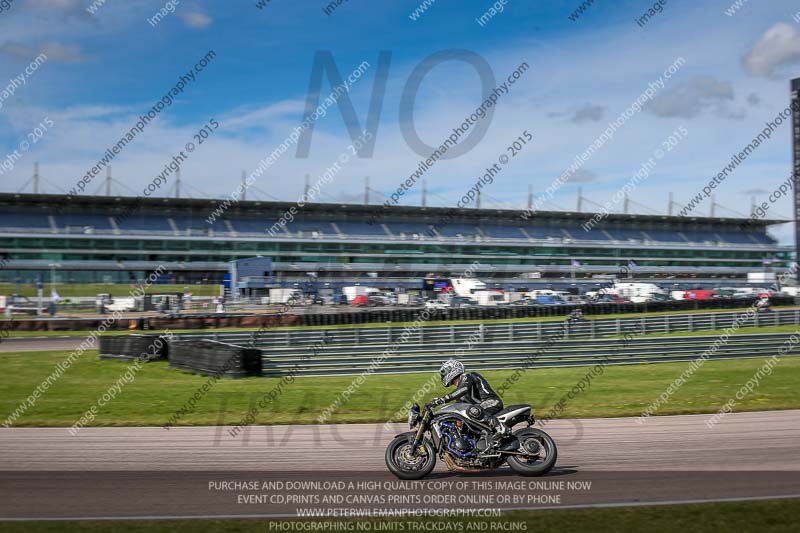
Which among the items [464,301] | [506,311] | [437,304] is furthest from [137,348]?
[464,301]

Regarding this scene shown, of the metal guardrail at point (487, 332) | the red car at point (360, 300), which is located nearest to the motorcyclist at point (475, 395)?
the metal guardrail at point (487, 332)

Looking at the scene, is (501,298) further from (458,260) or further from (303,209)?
(303,209)

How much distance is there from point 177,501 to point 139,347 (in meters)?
16.0

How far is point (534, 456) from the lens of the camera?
8078mm

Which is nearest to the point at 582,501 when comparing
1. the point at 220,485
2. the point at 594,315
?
the point at 220,485

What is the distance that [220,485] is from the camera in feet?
26.2

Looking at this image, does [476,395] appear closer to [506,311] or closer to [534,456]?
[534,456]

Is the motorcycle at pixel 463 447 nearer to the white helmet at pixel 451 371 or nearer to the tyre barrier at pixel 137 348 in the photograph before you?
the white helmet at pixel 451 371

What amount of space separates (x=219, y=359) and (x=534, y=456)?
12.6 meters

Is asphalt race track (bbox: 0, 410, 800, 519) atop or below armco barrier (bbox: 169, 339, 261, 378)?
below

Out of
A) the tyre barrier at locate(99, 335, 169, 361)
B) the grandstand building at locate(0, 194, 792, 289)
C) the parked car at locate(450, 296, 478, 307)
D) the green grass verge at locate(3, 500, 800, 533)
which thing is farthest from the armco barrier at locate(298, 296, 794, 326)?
the green grass verge at locate(3, 500, 800, 533)

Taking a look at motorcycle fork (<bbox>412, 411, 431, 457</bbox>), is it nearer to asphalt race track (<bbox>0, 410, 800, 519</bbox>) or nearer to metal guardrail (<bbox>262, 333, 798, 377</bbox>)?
asphalt race track (<bbox>0, 410, 800, 519</bbox>)

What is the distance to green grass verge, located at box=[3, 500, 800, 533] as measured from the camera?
6.18m

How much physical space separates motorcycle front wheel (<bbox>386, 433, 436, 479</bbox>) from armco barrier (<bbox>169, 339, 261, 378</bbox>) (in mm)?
11037
